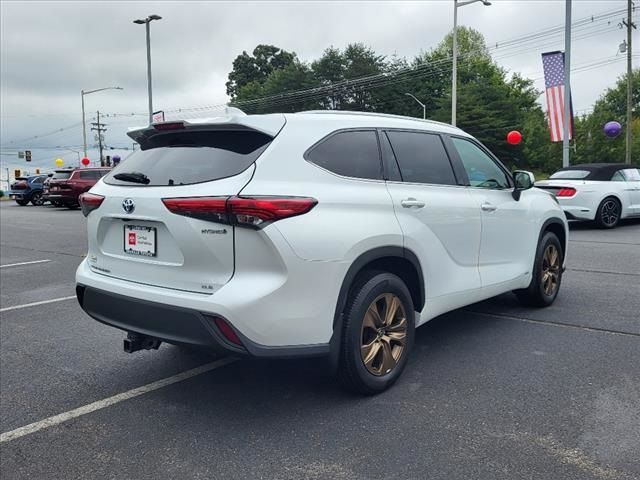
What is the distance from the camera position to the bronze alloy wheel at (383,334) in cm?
365

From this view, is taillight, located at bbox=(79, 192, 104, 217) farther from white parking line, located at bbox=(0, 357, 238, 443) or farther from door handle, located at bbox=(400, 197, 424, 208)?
door handle, located at bbox=(400, 197, 424, 208)

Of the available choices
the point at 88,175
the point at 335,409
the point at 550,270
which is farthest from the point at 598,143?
the point at 335,409

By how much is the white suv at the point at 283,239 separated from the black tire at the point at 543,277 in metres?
1.47

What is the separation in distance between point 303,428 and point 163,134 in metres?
2.00

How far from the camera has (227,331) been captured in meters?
3.07

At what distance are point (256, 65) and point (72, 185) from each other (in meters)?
68.4

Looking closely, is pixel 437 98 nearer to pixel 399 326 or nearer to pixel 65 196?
pixel 65 196

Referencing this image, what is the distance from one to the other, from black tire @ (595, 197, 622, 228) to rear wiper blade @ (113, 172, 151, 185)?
11663mm

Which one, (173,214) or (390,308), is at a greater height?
(173,214)

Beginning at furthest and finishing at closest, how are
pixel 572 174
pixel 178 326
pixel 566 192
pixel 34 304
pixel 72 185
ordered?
pixel 72 185 → pixel 572 174 → pixel 566 192 → pixel 34 304 → pixel 178 326

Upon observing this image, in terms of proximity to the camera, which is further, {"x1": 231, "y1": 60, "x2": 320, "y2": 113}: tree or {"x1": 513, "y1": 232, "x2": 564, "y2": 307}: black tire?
{"x1": 231, "y1": 60, "x2": 320, "y2": 113}: tree

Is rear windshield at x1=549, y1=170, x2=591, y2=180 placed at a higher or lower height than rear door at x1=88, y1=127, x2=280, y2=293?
higher

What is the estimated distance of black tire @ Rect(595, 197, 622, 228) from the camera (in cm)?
1298

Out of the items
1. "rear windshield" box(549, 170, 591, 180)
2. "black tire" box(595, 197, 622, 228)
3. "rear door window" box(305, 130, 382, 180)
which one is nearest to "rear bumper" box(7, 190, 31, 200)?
"rear windshield" box(549, 170, 591, 180)
